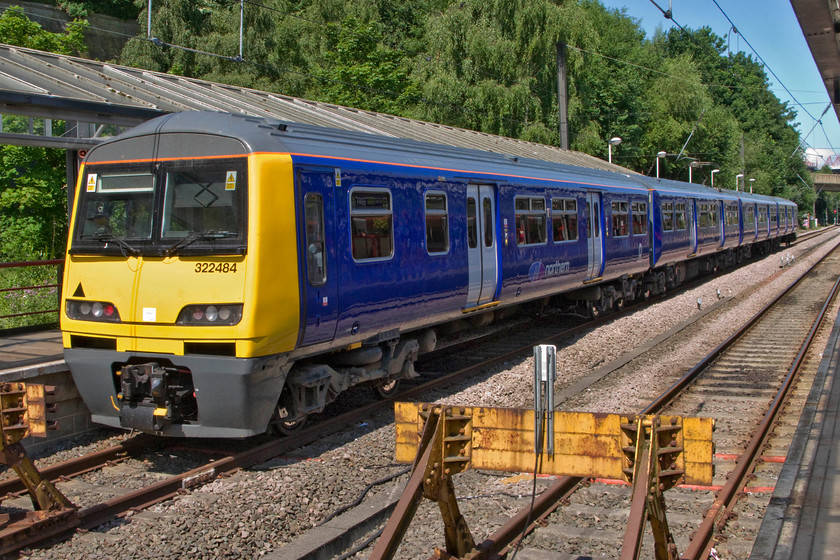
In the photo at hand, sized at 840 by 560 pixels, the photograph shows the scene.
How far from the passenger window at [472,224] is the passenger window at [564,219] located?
9.52 feet

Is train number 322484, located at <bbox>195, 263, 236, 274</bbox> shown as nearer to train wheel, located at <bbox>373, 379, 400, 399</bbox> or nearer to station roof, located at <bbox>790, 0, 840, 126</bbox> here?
train wheel, located at <bbox>373, 379, 400, 399</bbox>

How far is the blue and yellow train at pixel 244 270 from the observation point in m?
6.66

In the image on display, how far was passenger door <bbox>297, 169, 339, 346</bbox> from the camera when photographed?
283 inches

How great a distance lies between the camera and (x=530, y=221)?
40.3 ft

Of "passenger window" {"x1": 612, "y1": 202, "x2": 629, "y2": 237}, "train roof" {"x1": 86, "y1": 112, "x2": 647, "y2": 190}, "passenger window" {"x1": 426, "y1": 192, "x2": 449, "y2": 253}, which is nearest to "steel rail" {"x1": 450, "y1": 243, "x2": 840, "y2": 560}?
"passenger window" {"x1": 426, "y1": 192, "x2": 449, "y2": 253}

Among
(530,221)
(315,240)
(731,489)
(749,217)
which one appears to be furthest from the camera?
(749,217)

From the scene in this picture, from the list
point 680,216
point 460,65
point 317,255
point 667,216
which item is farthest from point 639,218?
point 460,65

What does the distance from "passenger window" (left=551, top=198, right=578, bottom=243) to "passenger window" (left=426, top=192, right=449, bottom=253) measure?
3.83m

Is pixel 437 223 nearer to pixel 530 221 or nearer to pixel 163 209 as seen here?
pixel 530 221

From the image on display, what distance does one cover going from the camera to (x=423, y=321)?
948cm

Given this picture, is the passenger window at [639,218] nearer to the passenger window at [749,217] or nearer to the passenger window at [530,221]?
the passenger window at [530,221]

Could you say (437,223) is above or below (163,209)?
below

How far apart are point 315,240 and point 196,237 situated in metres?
1.12

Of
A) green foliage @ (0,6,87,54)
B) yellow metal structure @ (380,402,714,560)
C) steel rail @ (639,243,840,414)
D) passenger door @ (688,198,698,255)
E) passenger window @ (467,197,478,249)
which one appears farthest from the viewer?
passenger door @ (688,198,698,255)
